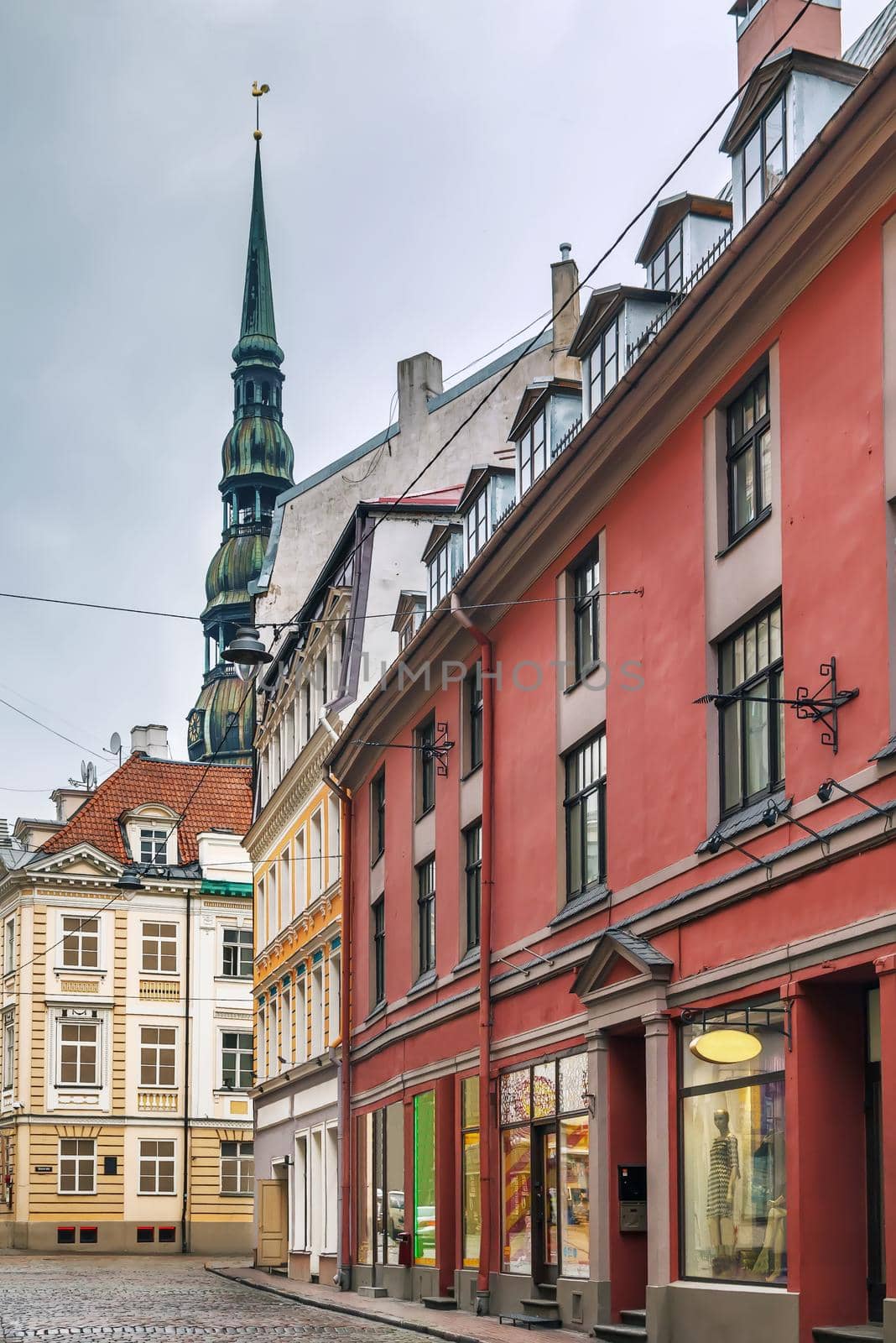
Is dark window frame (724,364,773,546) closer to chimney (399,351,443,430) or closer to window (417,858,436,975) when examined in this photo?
window (417,858,436,975)

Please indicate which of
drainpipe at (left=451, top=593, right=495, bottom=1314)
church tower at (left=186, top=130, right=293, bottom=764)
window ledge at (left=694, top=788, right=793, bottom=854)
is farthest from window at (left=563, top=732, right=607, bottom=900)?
church tower at (left=186, top=130, right=293, bottom=764)

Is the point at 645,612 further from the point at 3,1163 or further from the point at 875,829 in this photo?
the point at 3,1163

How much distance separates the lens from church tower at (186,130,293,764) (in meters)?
103

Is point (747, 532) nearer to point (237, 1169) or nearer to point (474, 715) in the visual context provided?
point (474, 715)

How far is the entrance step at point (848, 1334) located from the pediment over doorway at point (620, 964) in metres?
4.04

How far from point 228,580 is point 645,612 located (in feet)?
289

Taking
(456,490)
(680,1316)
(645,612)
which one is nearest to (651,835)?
(645,612)

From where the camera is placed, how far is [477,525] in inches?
1007

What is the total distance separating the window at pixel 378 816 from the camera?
30391 mm

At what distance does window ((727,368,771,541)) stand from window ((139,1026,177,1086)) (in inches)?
1636

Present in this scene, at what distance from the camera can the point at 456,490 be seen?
34.2 metres

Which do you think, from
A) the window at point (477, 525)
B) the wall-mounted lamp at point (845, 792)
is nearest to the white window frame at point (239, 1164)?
the window at point (477, 525)

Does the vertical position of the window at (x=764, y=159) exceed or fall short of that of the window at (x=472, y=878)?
it exceeds it

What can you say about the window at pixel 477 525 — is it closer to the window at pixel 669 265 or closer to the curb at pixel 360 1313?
the window at pixel 669 265
